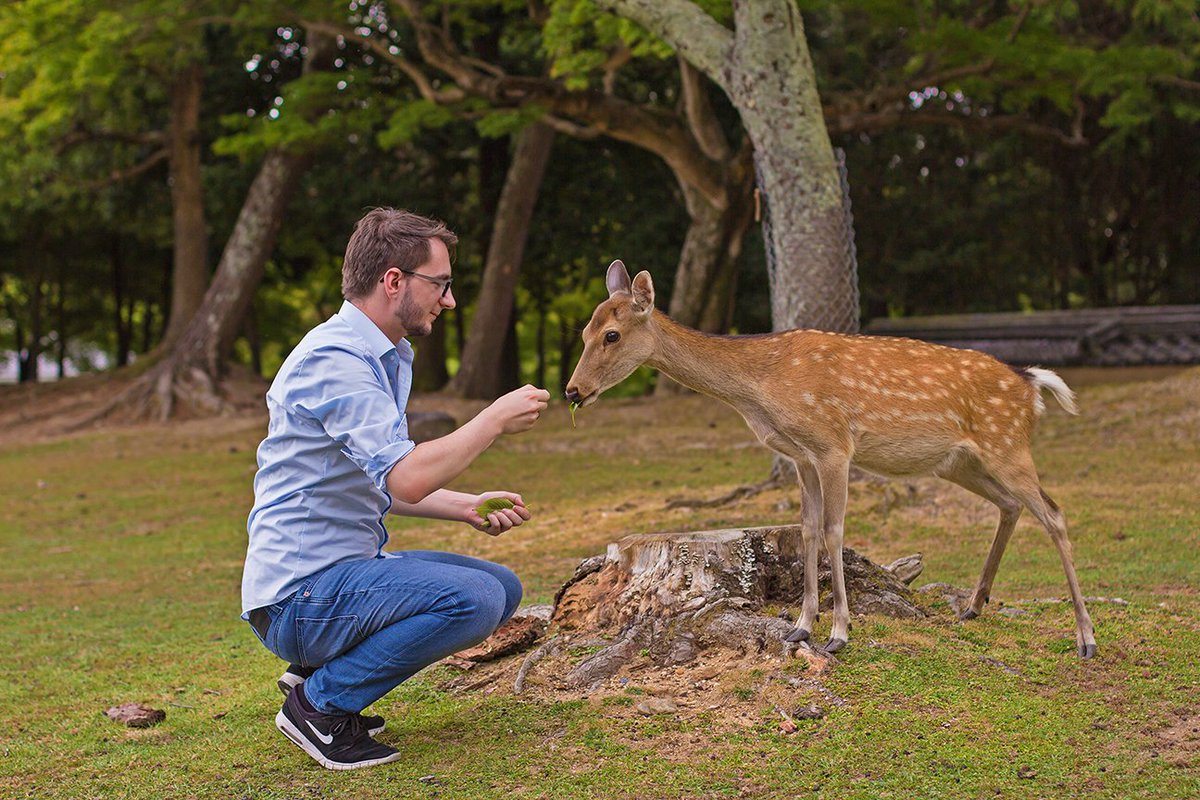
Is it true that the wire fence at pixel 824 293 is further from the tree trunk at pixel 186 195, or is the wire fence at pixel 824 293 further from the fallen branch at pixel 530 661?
the tree trunk at pixel 186 195

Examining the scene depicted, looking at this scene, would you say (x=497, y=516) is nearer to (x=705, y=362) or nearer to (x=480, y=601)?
(x=480, y=601)

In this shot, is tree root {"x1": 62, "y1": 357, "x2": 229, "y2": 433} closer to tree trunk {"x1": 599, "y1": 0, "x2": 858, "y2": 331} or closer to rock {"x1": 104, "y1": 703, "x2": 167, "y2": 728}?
tree trunk {"x1": 599, "y1": 0, "x2": 858, "y2": 331}

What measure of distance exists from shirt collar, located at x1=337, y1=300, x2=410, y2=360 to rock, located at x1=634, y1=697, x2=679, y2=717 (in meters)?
1.59

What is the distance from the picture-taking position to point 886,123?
736 inches

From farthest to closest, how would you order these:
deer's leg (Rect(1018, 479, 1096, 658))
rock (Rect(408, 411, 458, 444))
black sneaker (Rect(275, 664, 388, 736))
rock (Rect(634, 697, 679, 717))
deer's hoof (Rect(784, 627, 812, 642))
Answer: rock (Rect(408, 411, 458, 444)), deer's leg (Rect(1018, 479, 1096, 658)), deer's hoof (Rect(784, 627, 812, 642)), rock (Rect(634, 697, 679, 717)), black sneaker (Rect(275, 664, 388, 736))

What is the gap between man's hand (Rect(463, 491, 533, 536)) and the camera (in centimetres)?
454

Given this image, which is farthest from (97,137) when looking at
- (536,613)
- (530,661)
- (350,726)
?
(350,726)

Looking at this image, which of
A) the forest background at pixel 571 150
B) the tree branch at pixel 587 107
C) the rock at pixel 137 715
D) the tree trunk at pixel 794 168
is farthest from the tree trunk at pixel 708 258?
the rock at pixel 137 715

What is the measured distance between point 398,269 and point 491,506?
0.84 metres

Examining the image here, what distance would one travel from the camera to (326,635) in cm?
450

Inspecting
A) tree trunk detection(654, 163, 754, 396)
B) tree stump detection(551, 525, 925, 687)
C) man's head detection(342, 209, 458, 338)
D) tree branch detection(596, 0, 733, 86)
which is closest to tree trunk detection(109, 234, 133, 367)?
tree trunk detection(654, 163, 754, 396)

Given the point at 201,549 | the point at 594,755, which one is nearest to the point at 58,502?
the point at 201,549

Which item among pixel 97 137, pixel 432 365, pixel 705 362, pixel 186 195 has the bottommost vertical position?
pixel 432 365

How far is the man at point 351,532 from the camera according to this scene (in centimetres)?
442
